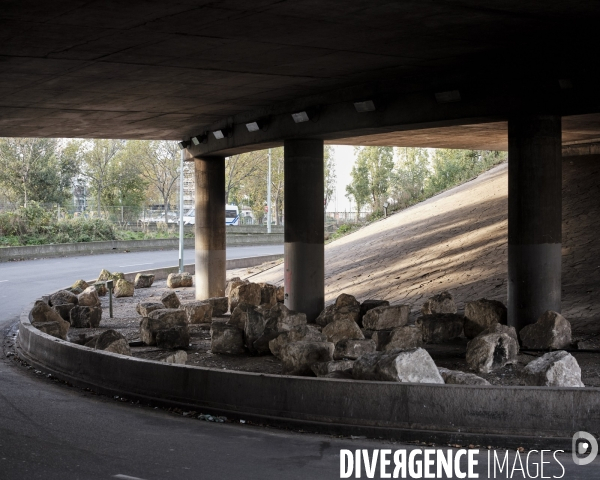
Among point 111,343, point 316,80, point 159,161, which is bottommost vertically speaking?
point 111,343

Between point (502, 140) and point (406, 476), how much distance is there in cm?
2116

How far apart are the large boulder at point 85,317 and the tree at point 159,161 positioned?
5281 centimetres

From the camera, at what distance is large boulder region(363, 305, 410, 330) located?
59.0ft

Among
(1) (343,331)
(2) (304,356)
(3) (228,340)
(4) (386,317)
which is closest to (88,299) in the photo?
(3) (228,340)

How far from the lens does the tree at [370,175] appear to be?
7188cm

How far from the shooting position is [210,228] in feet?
87.6

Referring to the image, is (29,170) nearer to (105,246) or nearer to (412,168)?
(105,246)

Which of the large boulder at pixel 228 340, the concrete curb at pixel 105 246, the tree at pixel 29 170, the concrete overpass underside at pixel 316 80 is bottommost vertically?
the large boulder at pixel 228 340

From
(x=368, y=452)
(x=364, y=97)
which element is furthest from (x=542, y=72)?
(x=368, y=452)

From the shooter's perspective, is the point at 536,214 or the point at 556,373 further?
the point at 536,214

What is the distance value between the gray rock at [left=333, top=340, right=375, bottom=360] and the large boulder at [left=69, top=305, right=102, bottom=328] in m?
8.05

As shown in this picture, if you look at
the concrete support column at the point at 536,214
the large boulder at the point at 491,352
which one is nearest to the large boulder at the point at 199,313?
the concrete support column at the point at 536,214

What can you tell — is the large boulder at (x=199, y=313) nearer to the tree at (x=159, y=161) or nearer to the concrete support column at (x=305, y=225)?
the concrete support column at (x=305, y=225)

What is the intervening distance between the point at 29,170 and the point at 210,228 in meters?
32.5
